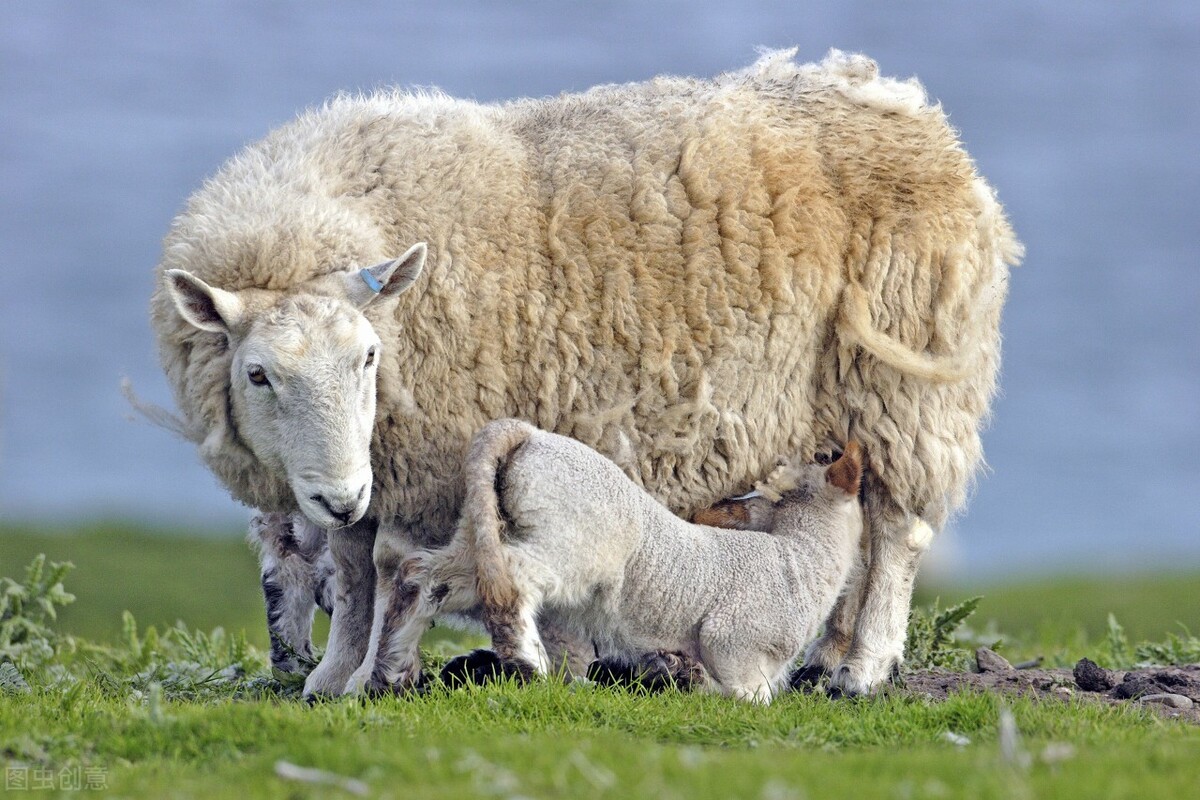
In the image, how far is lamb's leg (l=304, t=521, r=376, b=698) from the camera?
7020mm

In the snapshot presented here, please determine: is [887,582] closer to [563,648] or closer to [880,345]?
[880,345]

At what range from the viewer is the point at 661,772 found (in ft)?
14.1

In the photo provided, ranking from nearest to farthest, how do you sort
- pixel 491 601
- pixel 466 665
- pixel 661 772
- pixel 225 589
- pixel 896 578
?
pixel 661 772, pixel 491 601, pixel 466 665, pixel 896 578, pixel 225 589

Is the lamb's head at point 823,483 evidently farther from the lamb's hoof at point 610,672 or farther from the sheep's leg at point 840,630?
the lamb's hoof at point 610,672

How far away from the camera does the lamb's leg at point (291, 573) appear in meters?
7.84

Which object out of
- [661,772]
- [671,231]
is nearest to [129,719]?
[661,772]

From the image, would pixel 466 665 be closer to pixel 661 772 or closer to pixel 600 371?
pixel 600 371

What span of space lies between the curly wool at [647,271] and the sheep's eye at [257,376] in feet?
1.07

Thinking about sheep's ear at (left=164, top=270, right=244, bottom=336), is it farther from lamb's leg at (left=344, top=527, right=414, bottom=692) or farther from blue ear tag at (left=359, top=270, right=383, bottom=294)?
lamb's leg at (left=344, top=527, right=414, bottom=692)

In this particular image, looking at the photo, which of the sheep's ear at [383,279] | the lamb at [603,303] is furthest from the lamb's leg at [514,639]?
the sheep's ear at [383,279]

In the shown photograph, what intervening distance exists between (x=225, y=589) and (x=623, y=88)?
11.0 metres

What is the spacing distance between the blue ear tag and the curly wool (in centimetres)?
17

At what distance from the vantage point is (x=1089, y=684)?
22.7 ft

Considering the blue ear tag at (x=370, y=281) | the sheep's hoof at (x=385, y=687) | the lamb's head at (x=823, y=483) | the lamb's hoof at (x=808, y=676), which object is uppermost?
the blue ear tag at (x=370, y=281)
